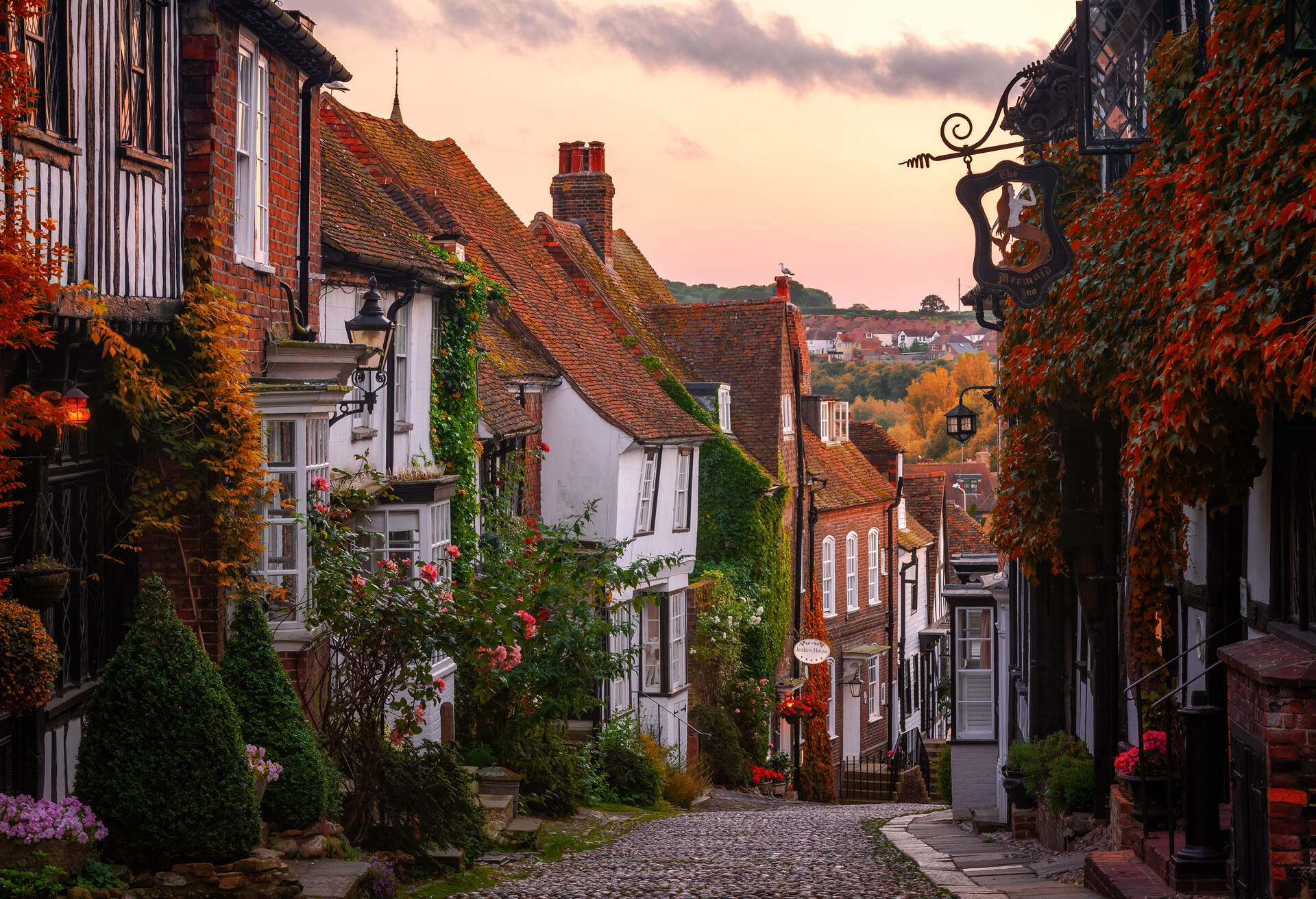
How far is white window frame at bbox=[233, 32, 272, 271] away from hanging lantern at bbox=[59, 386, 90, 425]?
247cm

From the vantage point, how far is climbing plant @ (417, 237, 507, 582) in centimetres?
1778

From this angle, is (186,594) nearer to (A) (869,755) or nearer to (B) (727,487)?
(B) (727,487)

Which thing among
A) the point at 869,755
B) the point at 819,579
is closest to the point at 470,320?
the point at 819,579

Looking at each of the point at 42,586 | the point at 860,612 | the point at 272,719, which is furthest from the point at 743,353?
the point at 42,586

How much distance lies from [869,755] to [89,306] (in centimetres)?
3274

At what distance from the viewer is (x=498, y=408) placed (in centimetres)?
2141

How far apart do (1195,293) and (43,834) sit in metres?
6.90

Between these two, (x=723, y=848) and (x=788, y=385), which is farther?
(x=788, y=385)

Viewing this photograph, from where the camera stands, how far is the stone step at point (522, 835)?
14.3 m

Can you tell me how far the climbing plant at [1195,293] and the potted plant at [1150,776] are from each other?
72cm

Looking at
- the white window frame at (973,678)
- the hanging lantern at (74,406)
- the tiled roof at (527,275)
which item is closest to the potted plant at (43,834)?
the hanging lantern at (74,406)

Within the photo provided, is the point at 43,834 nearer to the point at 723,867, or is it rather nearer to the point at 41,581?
the point at 41,581

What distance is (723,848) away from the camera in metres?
14.7

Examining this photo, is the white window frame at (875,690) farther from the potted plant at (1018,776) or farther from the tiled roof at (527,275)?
the potted plant at (1018,776)
